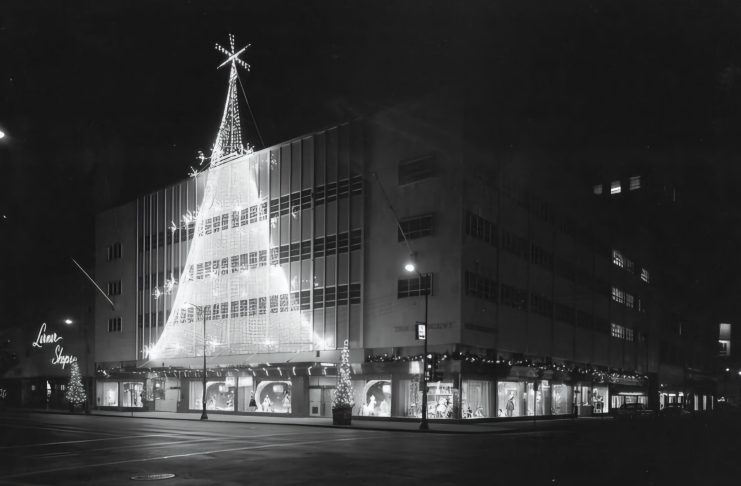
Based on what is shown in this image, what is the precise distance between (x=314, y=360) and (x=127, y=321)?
99.9 ft

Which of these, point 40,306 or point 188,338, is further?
point 40,306

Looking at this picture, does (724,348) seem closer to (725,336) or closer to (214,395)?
(725,336)

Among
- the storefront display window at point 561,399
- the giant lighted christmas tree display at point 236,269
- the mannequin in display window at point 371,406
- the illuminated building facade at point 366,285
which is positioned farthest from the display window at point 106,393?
the storefront display window at point 561,399

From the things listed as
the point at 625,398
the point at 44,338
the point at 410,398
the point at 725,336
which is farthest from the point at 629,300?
→ the point at 725,336

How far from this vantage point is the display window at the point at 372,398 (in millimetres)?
50594

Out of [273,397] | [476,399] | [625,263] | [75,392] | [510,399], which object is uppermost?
[625,263]

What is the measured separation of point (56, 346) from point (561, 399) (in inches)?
2321

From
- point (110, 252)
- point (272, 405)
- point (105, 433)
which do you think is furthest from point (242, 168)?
point (105, 433)

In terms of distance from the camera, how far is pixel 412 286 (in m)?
48.7

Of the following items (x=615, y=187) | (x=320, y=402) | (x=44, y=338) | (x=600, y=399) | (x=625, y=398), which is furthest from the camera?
(x=615, y=187)

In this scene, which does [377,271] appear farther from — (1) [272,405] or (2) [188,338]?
(2) [188,338]

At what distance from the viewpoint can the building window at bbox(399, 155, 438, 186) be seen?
161 ft

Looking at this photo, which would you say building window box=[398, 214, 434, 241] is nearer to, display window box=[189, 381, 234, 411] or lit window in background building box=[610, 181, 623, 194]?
display window box=[189, 381, 234, 411]

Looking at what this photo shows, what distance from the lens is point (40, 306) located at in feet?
290
